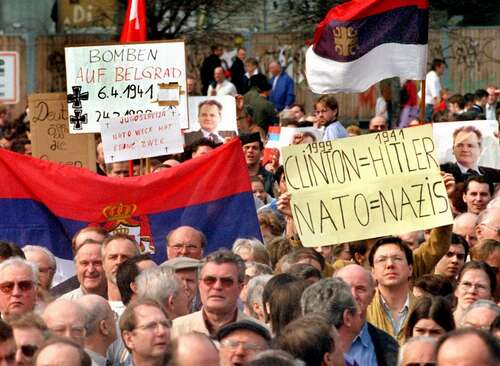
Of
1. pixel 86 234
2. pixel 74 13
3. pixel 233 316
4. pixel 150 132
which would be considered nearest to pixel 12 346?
pixel 233 316

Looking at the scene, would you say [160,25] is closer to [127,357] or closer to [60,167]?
[60,167]

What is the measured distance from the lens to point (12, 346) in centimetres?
873

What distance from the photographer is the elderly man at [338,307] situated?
9898 mm

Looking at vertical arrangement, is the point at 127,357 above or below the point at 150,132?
below

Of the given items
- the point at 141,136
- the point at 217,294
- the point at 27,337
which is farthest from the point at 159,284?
the point at 141,136

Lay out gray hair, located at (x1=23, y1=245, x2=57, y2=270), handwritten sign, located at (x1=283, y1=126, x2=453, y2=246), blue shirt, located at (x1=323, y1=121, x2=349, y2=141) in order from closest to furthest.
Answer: gray hair, located at (x1=23, y1=245, x2=57, y2=270)
handwritten sign, located at (x1=283, y1=126, x2=453, y2=246)
blue shirt, located at (x1=323, y1=121, x2=349, y2=141)

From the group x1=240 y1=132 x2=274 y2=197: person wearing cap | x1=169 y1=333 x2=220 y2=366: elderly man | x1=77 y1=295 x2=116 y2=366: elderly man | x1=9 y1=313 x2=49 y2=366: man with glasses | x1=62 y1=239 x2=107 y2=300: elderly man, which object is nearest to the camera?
x1=169 y1=333 x2=220 y2=366: elderly man

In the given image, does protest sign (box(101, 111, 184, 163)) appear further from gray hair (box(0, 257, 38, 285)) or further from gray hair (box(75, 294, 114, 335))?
gray hair (box(75, 294, 114, 335))

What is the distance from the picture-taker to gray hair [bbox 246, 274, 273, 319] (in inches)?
434

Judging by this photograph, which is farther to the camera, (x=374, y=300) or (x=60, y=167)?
(x=60, y=167)

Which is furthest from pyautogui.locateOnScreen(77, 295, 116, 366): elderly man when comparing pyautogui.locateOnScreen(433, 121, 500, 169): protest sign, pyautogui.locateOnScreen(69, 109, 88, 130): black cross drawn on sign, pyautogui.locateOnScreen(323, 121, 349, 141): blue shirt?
pyautogui.locateOnScreen(323, 121, 349, 141): blue shirt

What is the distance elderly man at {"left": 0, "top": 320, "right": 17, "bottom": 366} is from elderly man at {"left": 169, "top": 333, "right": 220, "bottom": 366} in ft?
2.46

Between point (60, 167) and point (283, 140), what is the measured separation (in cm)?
558

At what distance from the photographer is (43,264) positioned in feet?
41.0
